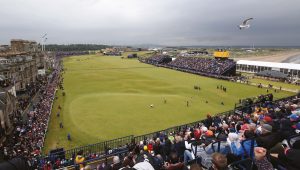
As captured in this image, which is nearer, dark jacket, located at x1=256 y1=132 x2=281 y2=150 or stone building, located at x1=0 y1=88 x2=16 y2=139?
dark jacket, located at x1=256 y1=132 x2=281 y2=150

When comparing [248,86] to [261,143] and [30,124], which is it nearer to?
[30,124]

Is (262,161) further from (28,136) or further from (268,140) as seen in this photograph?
(28,136)

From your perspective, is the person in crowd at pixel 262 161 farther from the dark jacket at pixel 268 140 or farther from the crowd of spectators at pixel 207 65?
the crowd of spectators at pixel 207 65

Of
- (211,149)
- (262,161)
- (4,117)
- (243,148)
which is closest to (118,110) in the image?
(4,117)

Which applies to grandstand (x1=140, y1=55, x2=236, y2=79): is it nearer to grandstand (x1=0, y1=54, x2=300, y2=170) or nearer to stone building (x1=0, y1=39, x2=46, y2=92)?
stone building (x1=0, y1=39, x2=46, y2=92)

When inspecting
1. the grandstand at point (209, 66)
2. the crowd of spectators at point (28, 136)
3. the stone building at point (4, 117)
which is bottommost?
the crowd of spectators at point (28, 136)

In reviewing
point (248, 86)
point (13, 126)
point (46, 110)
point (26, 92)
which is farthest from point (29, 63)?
point (248, 86)

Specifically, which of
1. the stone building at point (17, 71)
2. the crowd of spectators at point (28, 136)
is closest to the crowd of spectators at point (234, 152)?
the crowd of spectators at point (28, 136)

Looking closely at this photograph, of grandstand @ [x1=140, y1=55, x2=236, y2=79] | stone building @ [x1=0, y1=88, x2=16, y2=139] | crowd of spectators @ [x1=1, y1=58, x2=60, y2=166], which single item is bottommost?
crowd of spectators @ [x1=1, y1=58, x2=60, y2=166]

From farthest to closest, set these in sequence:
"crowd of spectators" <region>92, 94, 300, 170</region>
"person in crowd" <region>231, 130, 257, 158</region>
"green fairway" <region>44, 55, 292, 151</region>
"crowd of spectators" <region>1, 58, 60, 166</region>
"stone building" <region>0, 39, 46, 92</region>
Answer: "stone building" <region>0, 39, 46, 92</region>
"green fairway" <region>44, 55, 292, 151</region>
"crowd of spectators" <region>1, 58, 60, 166</region>
"person in crowd" <region>231, 130, 257, 158</region>
"crowd of spectators" <region>92, 94, 300, 170</region>

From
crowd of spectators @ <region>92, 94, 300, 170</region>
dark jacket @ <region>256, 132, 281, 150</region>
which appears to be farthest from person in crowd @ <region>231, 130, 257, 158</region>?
dark jacket @ <region>256, 132, 281, 150</region>

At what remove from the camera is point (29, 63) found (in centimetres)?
4822

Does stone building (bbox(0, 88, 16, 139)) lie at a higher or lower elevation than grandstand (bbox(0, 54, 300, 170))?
lower

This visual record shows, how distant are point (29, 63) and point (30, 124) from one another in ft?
98.7
